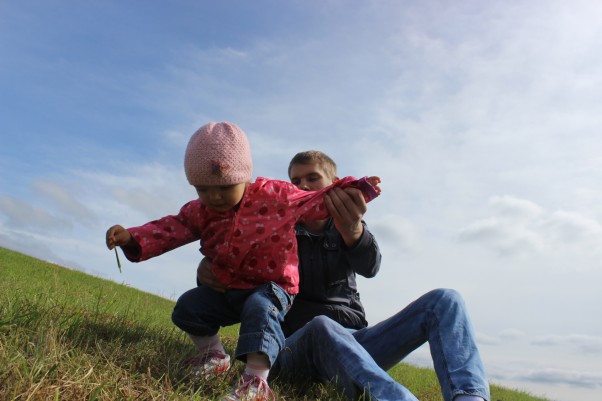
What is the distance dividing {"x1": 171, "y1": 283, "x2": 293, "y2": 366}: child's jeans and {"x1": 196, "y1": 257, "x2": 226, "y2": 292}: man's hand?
52 mm

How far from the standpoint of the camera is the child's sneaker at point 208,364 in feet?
11.0

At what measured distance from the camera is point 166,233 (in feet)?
12.5

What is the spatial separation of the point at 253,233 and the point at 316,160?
109cm

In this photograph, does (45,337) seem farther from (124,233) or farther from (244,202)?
(244,202)

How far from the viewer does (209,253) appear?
3.88 meters

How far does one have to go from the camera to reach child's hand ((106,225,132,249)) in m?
3.64

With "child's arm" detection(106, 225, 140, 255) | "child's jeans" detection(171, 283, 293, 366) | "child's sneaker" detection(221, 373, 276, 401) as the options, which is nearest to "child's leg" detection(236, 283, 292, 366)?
"child's jeans" detection(171, 283, 293, 366)

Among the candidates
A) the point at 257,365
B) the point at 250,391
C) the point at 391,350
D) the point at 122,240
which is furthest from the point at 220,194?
the point at 391,350

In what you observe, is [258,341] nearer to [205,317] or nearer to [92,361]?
[205,317]

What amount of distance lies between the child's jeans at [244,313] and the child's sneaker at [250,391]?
0.14 metres

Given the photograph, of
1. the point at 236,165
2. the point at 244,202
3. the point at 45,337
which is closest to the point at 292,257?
the point at 244,202

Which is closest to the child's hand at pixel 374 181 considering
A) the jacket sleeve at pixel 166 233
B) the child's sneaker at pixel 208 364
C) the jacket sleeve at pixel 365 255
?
the jacket sleeve at pixel 365 255

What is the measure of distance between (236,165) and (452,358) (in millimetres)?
1679

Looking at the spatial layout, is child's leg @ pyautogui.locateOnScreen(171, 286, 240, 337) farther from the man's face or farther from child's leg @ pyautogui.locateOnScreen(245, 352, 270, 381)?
the man's face
